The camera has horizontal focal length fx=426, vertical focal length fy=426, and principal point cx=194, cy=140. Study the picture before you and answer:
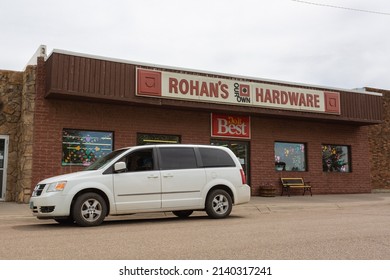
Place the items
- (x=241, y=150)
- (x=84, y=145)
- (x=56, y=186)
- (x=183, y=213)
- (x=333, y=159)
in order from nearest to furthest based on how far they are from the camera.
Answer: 1. (x=56, y=186)
2. (x=183, y=213)
3. (x=84, y=145)
4. (x=241, y=150)
5. (x=333, y=159)

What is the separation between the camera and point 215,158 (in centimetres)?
1078

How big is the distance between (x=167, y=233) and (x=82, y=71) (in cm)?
802

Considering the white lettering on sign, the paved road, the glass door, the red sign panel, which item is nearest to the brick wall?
the white lettering on sign

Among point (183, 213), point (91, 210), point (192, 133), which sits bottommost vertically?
point (183, 213)

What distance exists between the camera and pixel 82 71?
14.0m

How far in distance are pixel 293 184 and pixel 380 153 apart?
6.83m

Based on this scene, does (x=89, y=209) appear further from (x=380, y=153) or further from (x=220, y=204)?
(x=380, y=153)

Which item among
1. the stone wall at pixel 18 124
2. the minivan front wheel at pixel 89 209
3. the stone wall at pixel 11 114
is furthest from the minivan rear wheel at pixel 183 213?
the stone wall at pixel 11 114

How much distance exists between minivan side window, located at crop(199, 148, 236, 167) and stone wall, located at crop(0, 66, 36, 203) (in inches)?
260

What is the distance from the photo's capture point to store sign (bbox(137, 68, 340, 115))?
1523cm

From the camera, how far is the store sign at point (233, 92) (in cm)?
1523

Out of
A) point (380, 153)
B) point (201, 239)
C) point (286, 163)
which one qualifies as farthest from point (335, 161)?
point (201, 239)

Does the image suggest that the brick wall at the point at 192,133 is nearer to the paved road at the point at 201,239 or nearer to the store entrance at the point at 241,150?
the store entrance at the point at 241,150

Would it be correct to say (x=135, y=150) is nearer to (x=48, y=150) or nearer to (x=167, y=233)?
(x=167, y=233)
